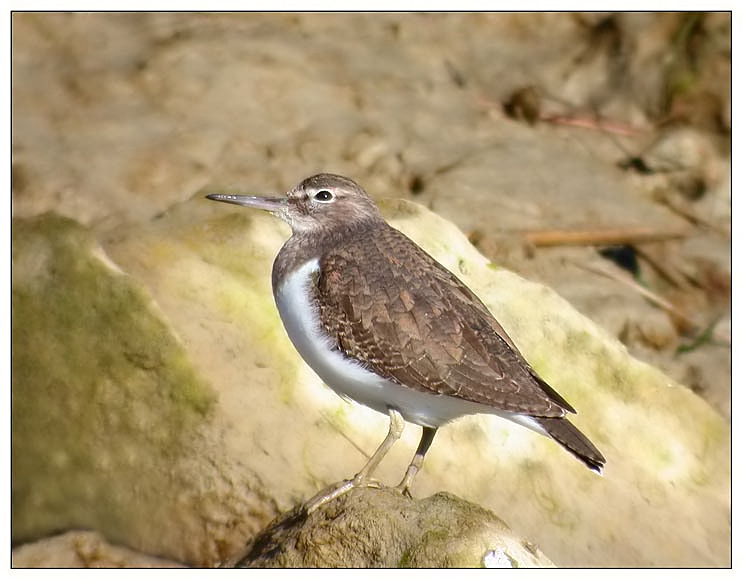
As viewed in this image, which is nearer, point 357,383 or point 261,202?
point 357,383

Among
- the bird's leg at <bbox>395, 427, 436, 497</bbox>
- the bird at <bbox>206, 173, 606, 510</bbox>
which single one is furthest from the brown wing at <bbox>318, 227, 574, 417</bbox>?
the bird's leg at <bbox>395, 427, 436, 497</bbox>

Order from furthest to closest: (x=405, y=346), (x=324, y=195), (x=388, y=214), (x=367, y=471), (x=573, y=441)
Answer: (x=388, y=214) → (x=324, y=195) → (x=367, y=471) → (x=405, y=346) → (x=573, y=441)

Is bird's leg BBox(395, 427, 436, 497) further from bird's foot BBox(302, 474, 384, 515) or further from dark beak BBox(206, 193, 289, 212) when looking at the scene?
dark beak BBox(206, 193, 289, 212)

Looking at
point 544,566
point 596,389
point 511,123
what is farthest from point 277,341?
point 511,123

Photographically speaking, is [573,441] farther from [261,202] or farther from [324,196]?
[261,202]

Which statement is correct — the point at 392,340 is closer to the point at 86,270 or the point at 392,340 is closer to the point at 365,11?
the point at 86,270

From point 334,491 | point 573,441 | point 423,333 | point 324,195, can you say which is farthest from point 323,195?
point 573,441

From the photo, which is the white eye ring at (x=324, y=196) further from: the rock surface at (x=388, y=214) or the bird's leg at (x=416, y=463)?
the bird's leg at (x=416, y=463)
